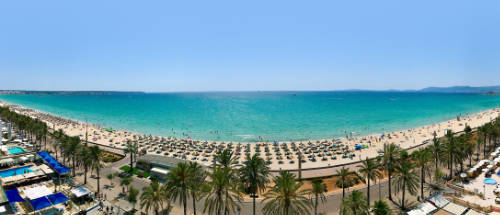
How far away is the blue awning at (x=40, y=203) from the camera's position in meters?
30.8

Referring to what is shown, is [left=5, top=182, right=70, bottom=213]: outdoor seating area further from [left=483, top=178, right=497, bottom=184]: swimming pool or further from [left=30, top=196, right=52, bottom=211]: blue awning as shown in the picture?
[left=483, top=178, right=497, bottom=184]: swimming pool

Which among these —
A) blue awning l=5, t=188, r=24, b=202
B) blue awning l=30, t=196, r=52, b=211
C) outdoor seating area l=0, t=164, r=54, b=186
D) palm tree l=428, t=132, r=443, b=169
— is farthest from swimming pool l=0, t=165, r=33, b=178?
palm tree l=428, t=132, r=443, b=169

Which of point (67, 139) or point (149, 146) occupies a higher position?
point (67, 139)

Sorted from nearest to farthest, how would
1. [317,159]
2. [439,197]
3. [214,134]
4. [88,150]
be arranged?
[439,197], [88,150], [317,159], [214,134]

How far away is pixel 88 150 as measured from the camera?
43.5 meters

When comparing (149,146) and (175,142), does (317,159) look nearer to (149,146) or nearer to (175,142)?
(175,142)

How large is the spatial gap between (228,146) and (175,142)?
60.4 feet

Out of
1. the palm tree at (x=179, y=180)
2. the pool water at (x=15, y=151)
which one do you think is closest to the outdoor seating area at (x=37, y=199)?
the palm tree at (x=179, y=180)

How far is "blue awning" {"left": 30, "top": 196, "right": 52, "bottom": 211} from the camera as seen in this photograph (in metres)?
30.8

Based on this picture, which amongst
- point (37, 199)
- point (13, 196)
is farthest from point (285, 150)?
point (13, 196)

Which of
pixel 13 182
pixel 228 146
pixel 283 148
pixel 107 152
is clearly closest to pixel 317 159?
pixel 283 148

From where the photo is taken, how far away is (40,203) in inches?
1228

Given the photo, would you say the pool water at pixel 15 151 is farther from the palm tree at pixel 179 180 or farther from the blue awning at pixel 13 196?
the palm tree at pixel 179 180

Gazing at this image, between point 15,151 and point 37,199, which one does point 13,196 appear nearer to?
point 37,199
